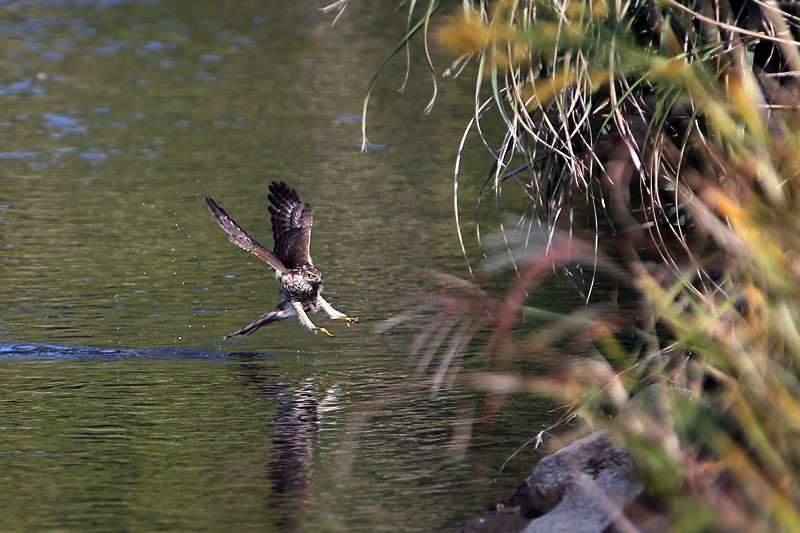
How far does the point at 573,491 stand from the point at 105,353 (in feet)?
15.4

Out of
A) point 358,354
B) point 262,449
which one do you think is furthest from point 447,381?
point 262,449

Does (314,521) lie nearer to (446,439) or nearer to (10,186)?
(446,439)

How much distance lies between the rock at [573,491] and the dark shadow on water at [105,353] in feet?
11.8

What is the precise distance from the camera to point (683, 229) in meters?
7.73

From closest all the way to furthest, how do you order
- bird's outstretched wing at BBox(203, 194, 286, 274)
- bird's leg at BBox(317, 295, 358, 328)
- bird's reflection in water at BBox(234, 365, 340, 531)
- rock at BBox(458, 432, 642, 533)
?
rock at BBox(458, 432, 642, 533)
bird's reflection in water at BBox(234, 365, 340, 531)
bird's leg at BBox(317, 295, 358, 328)
bird's outstretched wing at BBox(203, 194, 286, 274)

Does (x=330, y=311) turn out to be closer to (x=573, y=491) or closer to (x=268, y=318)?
(x=268, y=318)

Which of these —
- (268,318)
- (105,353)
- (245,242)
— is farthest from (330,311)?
(105,353)

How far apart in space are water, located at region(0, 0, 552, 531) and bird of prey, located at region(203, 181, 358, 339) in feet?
1.02

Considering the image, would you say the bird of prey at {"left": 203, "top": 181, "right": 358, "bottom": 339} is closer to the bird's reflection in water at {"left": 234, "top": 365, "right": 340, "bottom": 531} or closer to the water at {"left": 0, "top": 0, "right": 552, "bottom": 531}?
the water at {"left": 0, "top": 0, "right": 552, "bottom": 531}

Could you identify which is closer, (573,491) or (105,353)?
(573,491)

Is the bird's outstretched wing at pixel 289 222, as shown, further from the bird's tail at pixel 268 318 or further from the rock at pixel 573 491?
the rock at pixel 573 491

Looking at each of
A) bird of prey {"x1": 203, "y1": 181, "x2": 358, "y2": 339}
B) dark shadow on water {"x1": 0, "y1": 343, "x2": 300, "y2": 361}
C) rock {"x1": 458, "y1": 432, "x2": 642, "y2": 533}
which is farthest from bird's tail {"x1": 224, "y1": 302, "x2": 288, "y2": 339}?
rock {"x1": 458, "y1": 432, "x2": 642, "y2": 533}

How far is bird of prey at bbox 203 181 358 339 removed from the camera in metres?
9.66

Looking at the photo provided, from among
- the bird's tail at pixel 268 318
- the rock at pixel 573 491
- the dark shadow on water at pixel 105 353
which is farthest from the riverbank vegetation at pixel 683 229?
the dark shadow on water at pixel 105 353
